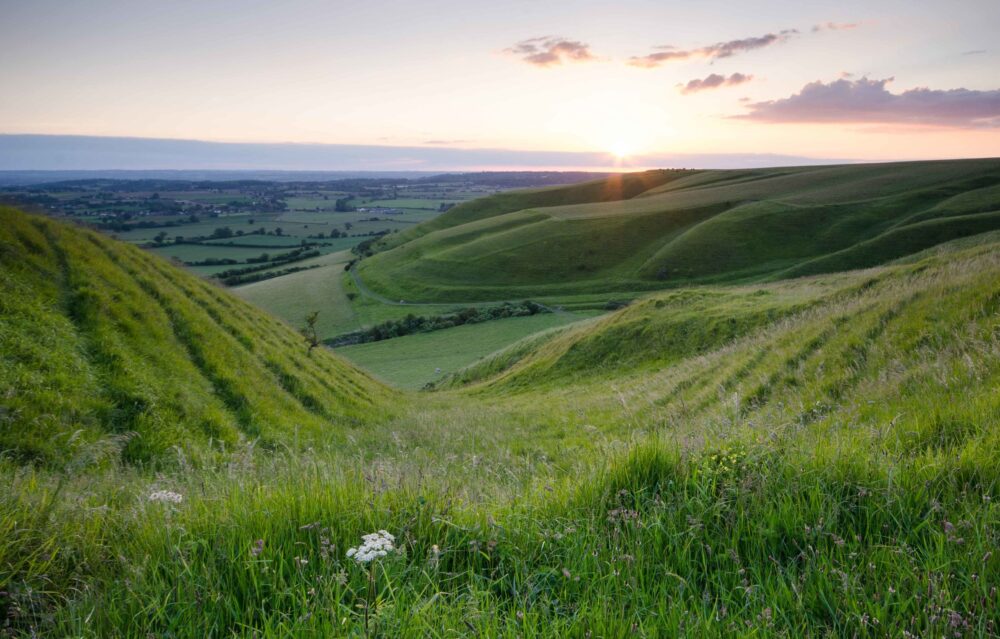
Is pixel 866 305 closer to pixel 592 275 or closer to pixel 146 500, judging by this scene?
pixel 146 500

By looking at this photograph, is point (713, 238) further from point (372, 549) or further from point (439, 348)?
point (372, 549)

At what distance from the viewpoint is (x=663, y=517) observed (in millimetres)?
3805

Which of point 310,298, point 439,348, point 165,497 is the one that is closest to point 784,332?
point 165,497

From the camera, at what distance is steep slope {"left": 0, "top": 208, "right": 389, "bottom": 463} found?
9594mm

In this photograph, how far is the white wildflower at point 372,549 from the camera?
3012 millimetres

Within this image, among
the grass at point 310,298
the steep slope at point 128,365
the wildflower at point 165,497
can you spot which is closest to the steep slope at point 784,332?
the wildflower at point 165,497

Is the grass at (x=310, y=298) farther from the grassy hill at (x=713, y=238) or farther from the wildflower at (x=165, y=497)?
the wildflower at (x=165, y=497)

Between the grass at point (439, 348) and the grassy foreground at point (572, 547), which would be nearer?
the grassy foreground at point (572, 547)

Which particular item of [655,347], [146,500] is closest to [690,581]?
[146,500]

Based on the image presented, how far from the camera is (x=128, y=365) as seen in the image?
12586 mm

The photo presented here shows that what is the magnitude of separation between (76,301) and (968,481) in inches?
712

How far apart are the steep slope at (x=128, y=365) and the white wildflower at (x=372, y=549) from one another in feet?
10.6

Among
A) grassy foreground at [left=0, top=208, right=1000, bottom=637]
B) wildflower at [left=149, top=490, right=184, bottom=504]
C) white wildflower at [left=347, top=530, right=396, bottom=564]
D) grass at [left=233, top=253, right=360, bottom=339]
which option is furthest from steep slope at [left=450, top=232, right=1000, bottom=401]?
grass at [left=233, top=253, right=360, bottom=339]

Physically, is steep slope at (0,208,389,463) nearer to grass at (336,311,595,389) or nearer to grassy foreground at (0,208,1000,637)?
grassy foreground at (0,208,1000,637)
